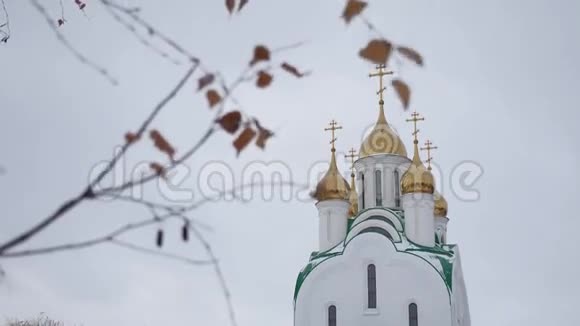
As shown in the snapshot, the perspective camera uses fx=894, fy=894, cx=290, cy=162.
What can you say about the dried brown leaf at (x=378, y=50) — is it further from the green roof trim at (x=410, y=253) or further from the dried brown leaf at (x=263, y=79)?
the green roof trim at (x=410, y=253)

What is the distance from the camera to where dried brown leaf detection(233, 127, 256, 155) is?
2197 millimetres

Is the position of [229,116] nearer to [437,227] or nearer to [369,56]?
[369,56]

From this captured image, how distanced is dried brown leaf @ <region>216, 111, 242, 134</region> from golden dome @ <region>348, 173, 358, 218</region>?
18707mm

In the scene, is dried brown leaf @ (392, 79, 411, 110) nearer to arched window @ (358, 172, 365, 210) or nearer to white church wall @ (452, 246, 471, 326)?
white church wall @ (452, 246, 471, 326)

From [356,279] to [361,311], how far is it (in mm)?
720

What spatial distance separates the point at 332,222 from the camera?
1989 centimetres

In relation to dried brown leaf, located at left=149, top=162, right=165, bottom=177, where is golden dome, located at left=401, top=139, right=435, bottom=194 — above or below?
above

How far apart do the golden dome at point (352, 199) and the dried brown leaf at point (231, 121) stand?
1871 cm

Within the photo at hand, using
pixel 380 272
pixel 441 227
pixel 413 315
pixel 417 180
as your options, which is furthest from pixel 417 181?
pixel 441 227

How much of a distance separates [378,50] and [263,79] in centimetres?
29

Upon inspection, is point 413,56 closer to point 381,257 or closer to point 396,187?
point 381,257

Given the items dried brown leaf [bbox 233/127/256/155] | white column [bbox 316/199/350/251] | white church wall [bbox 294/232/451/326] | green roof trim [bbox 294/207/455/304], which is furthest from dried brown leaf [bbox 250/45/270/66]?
→ white column [bbox 316/199/350/251]

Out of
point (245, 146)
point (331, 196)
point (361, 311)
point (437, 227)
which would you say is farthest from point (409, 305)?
point (245, 146)

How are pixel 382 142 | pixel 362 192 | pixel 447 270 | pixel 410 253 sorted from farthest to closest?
pixel 382 142, pixel 362 192, pixel 410 253, pixel 447 270
